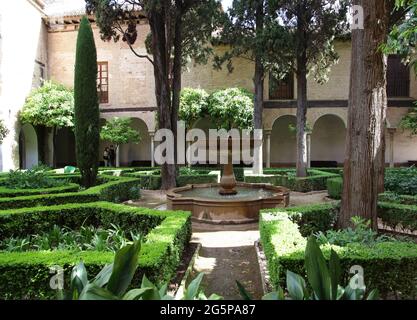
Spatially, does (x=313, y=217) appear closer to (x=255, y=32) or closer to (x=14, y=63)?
(x=255, y=32)

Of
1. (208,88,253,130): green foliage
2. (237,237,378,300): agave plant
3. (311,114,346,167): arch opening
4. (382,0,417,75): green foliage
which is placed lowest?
(237,237,378,300): agave plant

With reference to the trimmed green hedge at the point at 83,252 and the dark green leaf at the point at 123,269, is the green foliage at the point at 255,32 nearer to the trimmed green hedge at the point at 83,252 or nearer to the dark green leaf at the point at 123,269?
the trimmed green hedge at the point at 83,252

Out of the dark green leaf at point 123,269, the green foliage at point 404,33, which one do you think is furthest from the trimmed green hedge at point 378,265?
the dark green leaf at point 123,269

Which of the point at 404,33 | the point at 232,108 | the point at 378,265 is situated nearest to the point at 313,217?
the point at 378,265

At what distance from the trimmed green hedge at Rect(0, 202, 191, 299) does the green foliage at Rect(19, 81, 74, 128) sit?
505 inches

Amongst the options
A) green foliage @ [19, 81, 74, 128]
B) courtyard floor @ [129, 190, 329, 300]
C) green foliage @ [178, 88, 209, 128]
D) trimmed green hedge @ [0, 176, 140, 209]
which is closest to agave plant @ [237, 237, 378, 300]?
courtyard floor @ [129, 190, 329, 300]

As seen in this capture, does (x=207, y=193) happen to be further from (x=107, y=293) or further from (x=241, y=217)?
(x=107, y=293)

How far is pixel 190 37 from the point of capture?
15.3 meters

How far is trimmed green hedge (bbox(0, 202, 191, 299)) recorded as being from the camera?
12.3 ft

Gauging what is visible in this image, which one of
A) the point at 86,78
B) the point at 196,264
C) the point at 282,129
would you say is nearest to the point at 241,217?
the point at 196,264

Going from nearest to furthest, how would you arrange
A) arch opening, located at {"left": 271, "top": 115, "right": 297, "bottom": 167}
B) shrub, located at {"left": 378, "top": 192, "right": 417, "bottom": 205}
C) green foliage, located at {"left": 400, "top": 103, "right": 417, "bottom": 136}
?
shrub, located at {"left": 378, "top": 192, "right": 417, "bottom": 205}
green foliage, located at {"left": 400, "top": 103, "right": 417, "bottom": 136}
arch opening, located at {"left": 271, "top": 115, "right": 297, "bottom": 167}

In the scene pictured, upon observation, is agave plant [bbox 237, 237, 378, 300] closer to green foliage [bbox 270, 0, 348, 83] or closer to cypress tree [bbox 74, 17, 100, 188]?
cypress tree [bbox 74, 17, 100, 188]

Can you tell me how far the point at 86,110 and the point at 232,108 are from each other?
28.6ft

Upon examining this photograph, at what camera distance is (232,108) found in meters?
17.9
